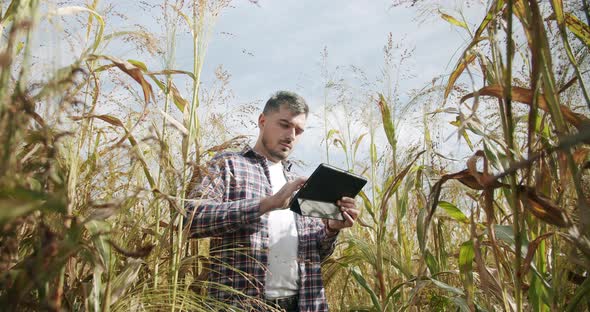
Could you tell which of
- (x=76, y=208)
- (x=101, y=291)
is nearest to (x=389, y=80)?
(x=76, y=208)

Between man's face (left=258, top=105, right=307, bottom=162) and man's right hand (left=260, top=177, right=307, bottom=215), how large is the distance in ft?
1.80

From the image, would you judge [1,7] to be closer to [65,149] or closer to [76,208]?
[65,149]

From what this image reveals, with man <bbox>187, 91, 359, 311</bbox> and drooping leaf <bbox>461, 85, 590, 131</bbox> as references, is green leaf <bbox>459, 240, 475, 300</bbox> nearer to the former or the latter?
drooping leaf <bbox>461, 85, 590, 131</bbox>

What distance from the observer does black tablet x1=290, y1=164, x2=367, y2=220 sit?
1.91 meters

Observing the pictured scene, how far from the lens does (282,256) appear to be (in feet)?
7.16

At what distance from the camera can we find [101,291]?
1121mm

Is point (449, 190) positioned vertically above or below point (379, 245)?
above

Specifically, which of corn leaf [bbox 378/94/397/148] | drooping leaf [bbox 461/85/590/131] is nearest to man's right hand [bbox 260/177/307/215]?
corn leaf [bbox 378/94/397/148]

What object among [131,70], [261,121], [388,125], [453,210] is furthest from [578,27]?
[261,121]

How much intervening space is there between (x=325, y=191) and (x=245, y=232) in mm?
Result: 414

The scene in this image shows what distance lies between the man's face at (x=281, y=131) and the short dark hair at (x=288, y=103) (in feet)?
0.06

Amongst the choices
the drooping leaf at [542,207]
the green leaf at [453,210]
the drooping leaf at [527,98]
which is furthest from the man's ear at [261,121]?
the drooping leaf at [542,207]

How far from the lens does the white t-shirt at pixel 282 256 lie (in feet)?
6.93

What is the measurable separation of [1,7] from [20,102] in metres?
0.42
